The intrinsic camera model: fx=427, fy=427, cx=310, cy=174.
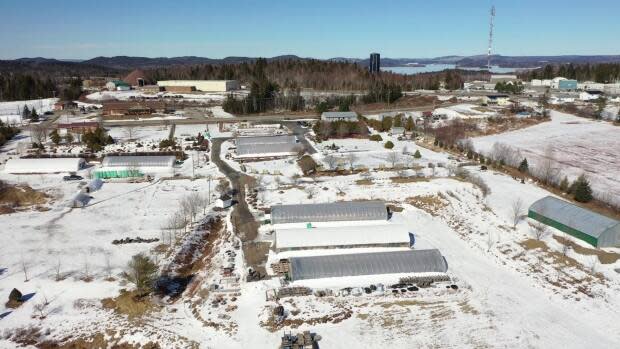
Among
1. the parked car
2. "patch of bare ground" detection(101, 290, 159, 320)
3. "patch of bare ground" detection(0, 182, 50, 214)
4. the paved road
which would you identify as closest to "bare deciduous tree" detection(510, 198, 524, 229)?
the paved road

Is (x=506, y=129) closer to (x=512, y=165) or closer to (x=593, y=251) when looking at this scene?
(x=512, y=165)

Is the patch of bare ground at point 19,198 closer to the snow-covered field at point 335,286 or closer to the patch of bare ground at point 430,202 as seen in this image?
the snow-covered field at point 335,286

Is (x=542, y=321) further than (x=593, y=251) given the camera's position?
No

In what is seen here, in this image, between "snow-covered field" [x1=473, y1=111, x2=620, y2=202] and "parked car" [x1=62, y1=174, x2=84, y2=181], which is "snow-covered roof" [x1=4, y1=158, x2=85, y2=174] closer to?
"parked car" [x1=62, y1=174, x2=84, y2=181]

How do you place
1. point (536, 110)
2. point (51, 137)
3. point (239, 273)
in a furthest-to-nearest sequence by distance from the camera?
point (536, 110) → point (51, 137) → point (239, 273)

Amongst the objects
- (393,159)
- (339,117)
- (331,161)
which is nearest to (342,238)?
(331,161)

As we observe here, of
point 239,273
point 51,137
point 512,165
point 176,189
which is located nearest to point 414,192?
point 512,165
